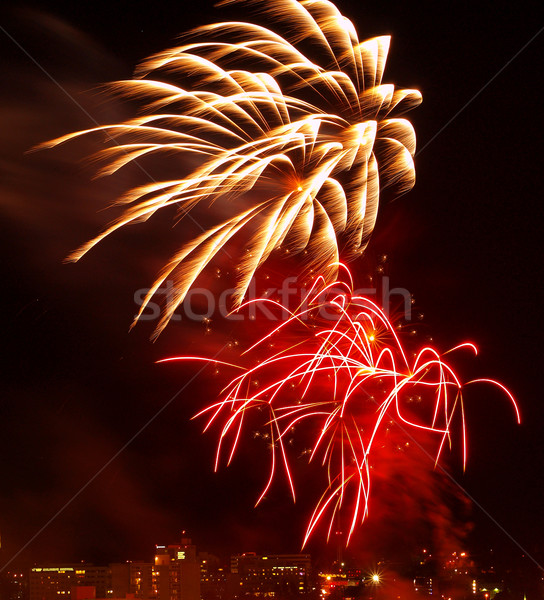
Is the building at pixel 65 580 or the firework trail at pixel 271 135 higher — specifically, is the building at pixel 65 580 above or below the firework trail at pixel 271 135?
below

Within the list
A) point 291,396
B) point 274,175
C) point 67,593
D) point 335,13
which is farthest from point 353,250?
point 67,593

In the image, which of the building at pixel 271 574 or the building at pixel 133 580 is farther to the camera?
the building at pixel 271 574

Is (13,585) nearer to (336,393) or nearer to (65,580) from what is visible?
(65,580)

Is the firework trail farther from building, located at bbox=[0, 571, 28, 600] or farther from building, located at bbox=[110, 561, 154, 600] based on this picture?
building, located at bbox=[0, 571, 28, 600]

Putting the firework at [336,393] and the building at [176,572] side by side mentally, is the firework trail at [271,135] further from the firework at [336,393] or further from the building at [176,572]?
the building at [176,572]

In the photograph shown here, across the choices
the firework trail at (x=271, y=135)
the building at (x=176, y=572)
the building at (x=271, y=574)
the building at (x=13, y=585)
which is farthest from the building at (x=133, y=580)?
the firework trail at (x=271, y=135)

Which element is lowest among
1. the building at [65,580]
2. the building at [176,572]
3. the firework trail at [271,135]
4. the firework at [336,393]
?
the building at [65,580]
